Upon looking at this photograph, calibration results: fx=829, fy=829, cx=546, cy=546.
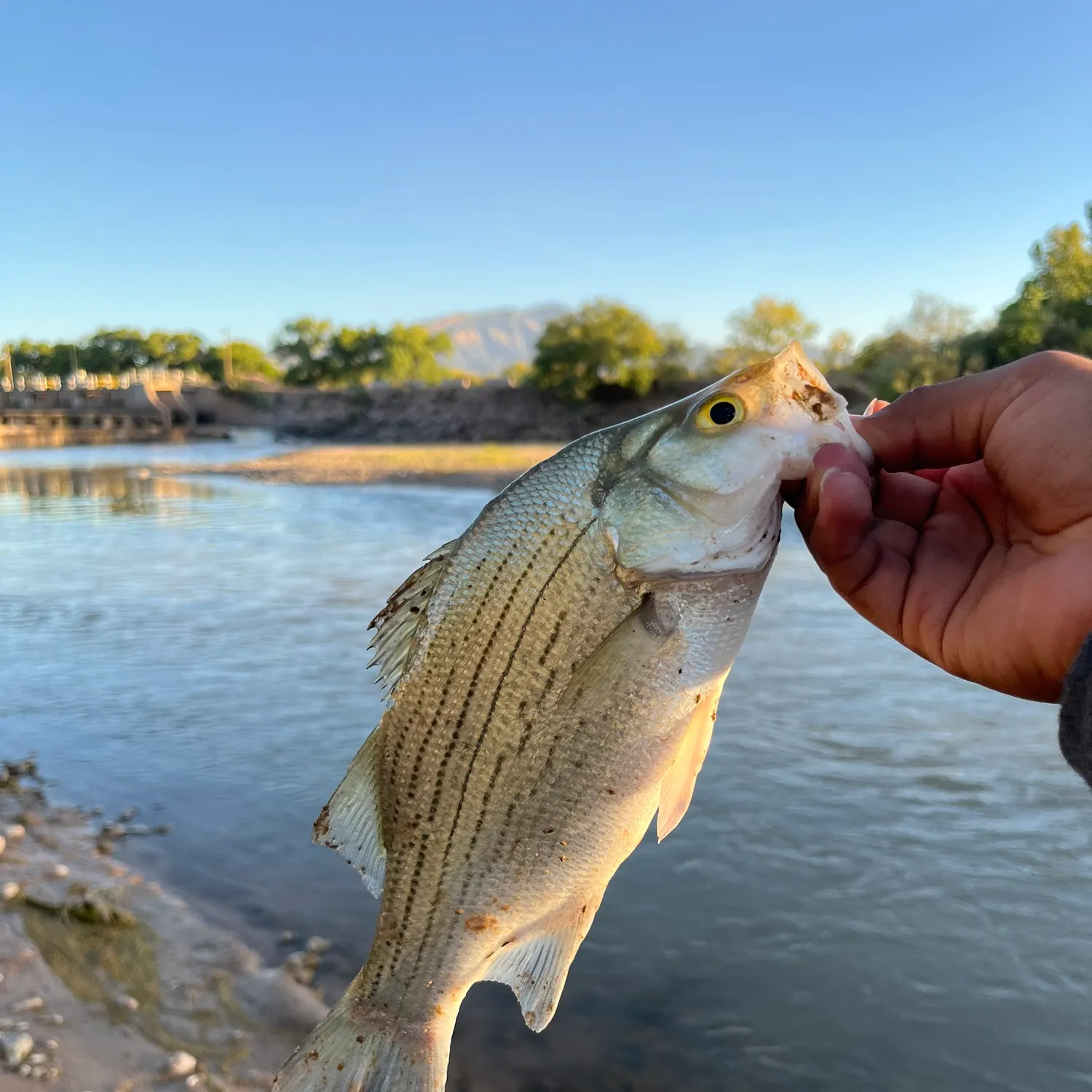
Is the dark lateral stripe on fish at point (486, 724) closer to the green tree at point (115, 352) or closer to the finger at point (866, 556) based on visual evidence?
the finger at point (866, 556)

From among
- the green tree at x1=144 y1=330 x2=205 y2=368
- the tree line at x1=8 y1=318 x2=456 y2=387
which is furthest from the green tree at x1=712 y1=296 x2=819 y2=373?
the green tree at x1=144 y1=330 x2=205 y2=368

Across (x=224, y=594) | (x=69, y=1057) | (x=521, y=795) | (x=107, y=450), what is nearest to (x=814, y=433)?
(x=521, y=795)

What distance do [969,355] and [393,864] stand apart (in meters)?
60.0

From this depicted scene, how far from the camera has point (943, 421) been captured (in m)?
2.11

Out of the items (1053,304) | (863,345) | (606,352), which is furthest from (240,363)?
(1053,304)

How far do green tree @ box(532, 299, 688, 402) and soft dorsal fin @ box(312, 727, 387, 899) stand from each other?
232ft

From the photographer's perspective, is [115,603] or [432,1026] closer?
[432,1026]

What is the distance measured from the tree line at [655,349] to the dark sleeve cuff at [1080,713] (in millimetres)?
10085

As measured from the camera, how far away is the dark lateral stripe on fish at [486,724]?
203cm

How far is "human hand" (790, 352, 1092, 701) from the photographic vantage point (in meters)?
1.91

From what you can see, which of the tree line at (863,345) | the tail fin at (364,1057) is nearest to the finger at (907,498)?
the tail fin at (364,1057)

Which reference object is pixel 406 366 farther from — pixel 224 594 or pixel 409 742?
pixel 409 742

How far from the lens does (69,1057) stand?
316 centimetres

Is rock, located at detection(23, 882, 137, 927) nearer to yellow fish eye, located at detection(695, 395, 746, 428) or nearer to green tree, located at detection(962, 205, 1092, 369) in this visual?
yellow fish eye, located at detection(695, 395, 746, 428)
